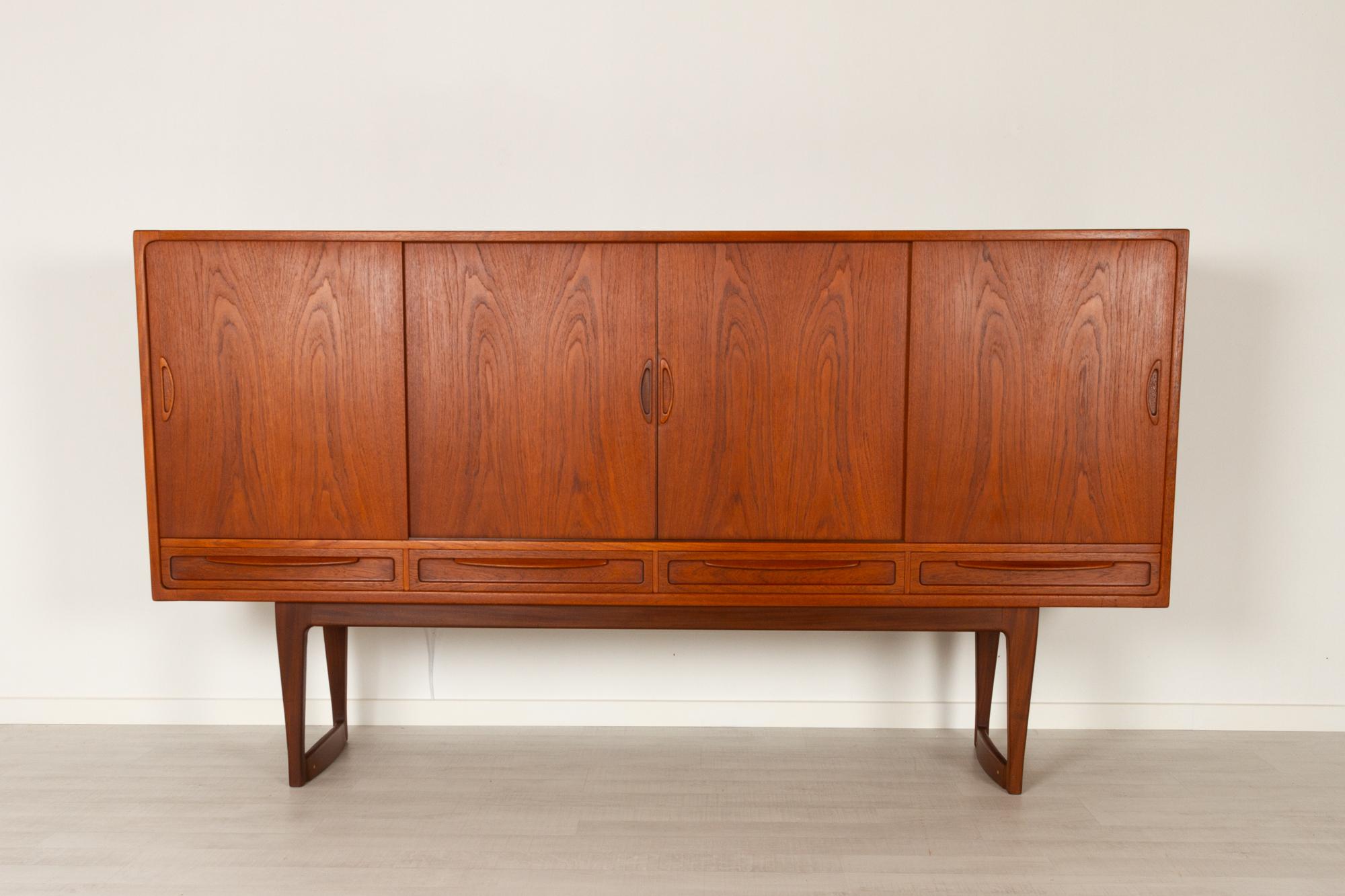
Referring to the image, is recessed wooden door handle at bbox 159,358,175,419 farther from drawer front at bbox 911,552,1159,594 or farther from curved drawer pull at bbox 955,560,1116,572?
curved drawer pull at bbox 955,560,1116,572

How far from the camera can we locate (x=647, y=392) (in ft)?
6.32

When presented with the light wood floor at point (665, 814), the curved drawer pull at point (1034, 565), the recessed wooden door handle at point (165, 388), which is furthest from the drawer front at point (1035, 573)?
the recessed wooden door handle at point (165, 388)

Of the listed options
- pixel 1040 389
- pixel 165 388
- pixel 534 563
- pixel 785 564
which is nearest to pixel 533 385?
pixel 534 563

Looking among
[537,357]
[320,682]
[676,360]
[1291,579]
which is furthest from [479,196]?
[1291,579]

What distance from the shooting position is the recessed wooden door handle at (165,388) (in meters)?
1.93

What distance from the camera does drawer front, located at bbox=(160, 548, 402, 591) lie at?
1.96 m

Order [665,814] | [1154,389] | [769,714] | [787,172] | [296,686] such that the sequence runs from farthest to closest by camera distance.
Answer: [769,714], [787,172], [296,686], [665,814], [1154,389]

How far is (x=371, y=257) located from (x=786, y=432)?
1047 millimetres

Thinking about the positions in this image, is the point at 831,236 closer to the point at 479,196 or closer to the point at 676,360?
the point at 676,360

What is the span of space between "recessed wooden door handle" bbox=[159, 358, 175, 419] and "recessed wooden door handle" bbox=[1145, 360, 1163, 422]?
2272 mm

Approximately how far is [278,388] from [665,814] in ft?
4.52

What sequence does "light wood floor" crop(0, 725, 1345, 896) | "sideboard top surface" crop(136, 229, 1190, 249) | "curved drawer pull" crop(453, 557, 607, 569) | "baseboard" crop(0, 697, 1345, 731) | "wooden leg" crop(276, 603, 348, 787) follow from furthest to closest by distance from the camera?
"baseboard" crop(0, 697, 1345, 731) < "wooden leg" crop(276, 603, 348, 787) < "curved drawer pull" crop(453, 557, 607, 569) < "sideboard top surface" crop(136, 229, 1190, 249) < "light wood floor" crop(0, 725, 1345, 896)

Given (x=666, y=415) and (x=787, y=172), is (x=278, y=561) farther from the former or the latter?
(x=787, y=172)

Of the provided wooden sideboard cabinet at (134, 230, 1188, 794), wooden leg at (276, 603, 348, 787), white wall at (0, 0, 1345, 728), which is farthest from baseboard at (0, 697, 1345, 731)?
wooden sideboard cabinet at (134, 230, 1188, 794)
